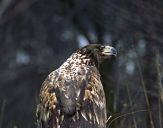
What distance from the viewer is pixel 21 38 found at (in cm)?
2898

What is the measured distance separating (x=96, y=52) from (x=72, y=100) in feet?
4.14

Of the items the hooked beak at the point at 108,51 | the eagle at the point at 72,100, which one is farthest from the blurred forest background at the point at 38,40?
the eagle at the point at 72,100

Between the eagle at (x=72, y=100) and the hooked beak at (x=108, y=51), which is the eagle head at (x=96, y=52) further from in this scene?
the eagle at (x=72, y=100)

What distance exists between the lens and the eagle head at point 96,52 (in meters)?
8.95

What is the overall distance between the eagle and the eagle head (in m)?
0.32

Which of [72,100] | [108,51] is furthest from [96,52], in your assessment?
[72,100]

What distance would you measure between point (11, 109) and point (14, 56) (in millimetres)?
4102

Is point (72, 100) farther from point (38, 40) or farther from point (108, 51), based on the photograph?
point (38, 40)

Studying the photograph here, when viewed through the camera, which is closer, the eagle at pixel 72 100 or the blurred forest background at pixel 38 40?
the eagle at pixel 72 100

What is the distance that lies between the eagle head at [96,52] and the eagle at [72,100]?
32 cm

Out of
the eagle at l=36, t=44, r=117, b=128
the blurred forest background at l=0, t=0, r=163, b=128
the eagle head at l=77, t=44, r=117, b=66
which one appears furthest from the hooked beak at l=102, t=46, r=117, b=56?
the blurred forest background at l=0, t=0, r=163, b=128

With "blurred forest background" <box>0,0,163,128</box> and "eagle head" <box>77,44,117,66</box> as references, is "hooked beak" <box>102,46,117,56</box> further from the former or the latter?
"blurred forest background" <box>0,0,163,128</box>

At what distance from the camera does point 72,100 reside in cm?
787

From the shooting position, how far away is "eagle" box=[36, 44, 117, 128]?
25.7 ft
